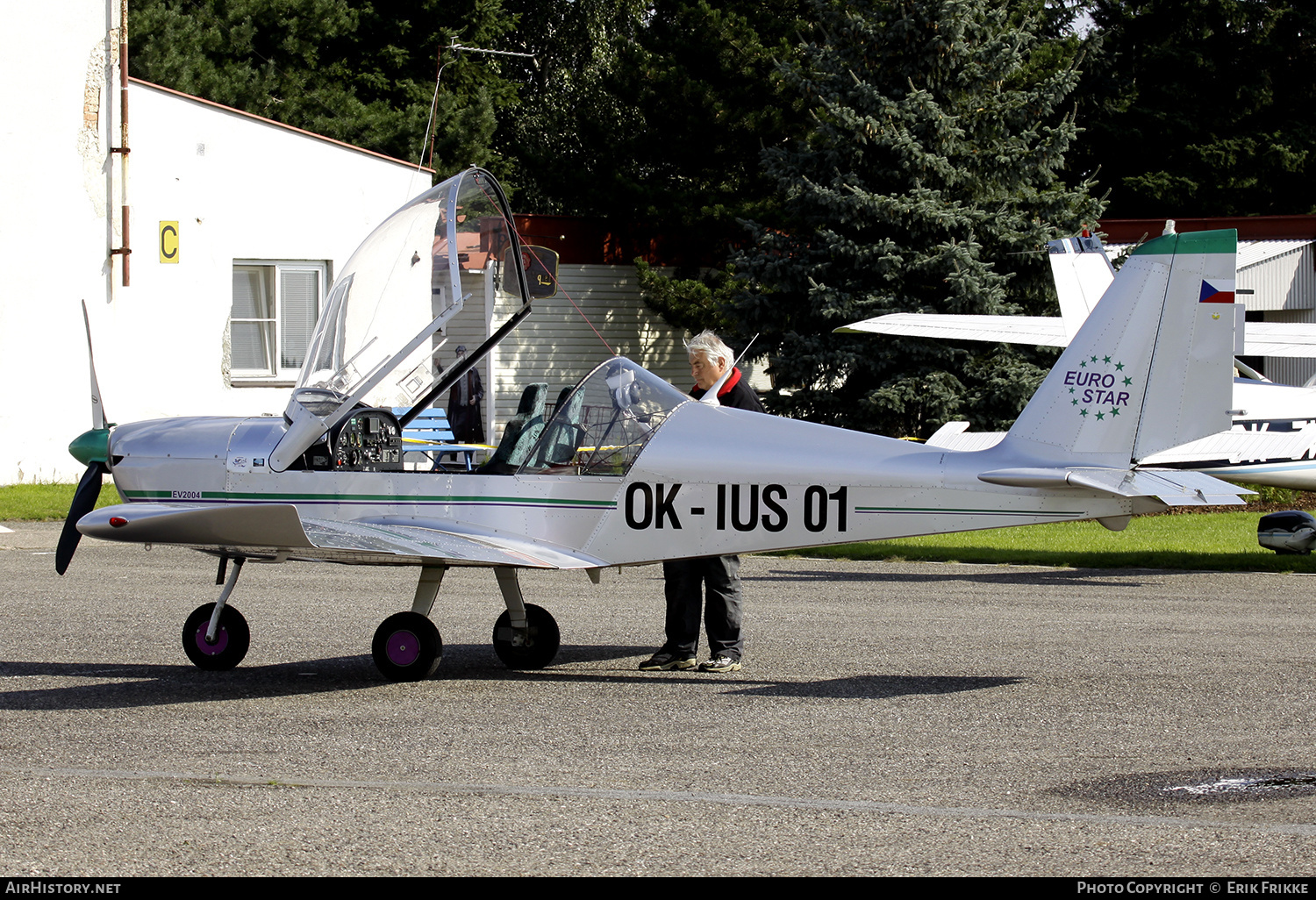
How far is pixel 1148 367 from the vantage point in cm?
722

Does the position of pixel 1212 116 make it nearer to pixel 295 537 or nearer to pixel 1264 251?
pixel 1264 251

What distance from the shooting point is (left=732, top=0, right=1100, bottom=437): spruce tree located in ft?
65.6

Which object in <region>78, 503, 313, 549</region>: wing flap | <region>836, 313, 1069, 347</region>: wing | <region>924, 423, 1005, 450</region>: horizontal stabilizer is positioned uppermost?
<region>836, 313, 1069, 347</region>: wing

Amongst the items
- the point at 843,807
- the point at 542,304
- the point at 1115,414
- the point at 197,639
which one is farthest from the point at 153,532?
the point at 542,304

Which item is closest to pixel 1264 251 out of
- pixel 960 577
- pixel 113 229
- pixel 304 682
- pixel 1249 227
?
pixel 1249 227

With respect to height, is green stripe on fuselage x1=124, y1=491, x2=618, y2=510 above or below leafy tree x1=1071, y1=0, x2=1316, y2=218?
below

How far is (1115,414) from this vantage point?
714 cm

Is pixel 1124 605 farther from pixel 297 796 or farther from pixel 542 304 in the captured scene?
pixel 542 304

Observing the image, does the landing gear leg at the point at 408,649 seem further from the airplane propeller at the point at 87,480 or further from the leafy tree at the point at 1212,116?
the leafy tree at the point at 1212,116

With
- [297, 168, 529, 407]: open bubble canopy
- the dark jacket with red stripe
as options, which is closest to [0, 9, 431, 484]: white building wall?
[297, 168, 529, 407]: open bubble canopy

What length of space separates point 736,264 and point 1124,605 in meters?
11.6

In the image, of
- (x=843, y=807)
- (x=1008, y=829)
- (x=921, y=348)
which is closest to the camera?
(x=1008, y=829)

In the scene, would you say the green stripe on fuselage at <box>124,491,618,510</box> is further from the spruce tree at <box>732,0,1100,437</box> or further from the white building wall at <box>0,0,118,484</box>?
the spruce tree at <box>732,0,1100,437</box>

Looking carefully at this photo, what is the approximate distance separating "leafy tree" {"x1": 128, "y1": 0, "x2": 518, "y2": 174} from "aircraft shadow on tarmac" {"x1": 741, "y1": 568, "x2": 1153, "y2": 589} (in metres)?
22.2
